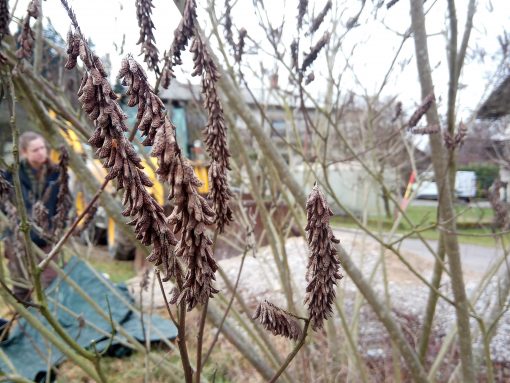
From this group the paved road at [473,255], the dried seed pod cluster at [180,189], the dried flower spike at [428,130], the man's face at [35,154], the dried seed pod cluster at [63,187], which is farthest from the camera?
the paved road at [473,255]

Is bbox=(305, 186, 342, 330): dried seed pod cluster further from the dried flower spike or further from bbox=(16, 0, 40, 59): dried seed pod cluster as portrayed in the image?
the dried flower spike

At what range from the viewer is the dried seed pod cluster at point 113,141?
0.71 metres

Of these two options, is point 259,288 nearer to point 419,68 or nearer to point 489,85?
point 489,85

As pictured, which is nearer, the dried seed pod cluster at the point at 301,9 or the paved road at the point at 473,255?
the dried seed pod cluster at the point at 301,9

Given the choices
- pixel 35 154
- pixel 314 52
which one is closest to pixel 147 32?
pixel 314 52

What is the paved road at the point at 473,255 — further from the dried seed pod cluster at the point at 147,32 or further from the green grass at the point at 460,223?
the dried seed pod cluster at the point at 147,32

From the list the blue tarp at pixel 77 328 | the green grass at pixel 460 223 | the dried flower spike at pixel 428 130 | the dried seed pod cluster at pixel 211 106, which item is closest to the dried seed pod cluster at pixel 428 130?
the dried flower spike at pixel 428 130

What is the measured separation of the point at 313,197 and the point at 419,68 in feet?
5.16

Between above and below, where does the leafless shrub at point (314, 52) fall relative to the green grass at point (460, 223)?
above

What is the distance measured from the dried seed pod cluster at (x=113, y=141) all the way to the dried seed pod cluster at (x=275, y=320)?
0.36 metres

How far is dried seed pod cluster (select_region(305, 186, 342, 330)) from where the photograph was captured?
2.77 ft

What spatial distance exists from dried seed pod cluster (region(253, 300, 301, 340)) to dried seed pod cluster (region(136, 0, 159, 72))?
773 millimetres

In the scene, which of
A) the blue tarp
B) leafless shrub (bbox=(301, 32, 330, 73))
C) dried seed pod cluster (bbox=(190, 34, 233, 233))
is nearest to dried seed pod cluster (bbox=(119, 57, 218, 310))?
dried seed pod cluster (bbox=(190, 34, 233, 233))

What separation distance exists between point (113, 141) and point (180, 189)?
0.13m
